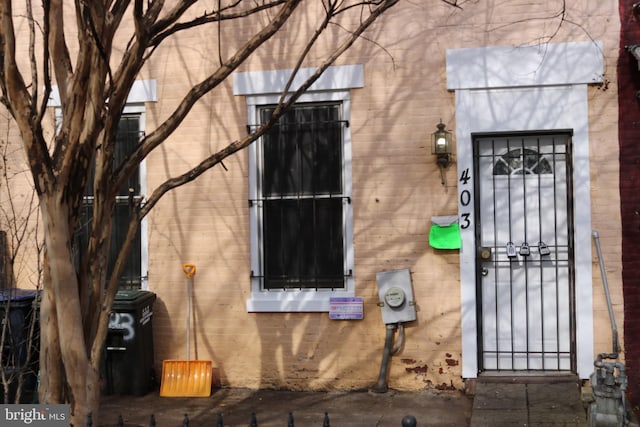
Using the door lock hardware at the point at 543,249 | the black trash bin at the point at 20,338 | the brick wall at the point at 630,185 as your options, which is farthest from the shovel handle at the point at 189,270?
the brick wall at the point at 630,185

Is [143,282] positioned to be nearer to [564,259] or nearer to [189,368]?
[189,368]

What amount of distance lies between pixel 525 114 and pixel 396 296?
2195 mm

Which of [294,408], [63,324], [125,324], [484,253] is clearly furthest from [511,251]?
[63,324]

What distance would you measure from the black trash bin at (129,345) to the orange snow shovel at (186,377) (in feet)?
0.74

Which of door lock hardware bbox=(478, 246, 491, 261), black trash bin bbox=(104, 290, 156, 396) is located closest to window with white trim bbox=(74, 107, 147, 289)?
black trash bin bbox=(104, 290, 156, 396)

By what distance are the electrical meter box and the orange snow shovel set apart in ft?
6.31

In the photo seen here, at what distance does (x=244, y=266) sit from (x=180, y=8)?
3.40m

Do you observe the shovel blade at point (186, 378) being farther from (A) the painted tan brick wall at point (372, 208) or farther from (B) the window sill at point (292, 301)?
(B) the window sill at point (292, 301)

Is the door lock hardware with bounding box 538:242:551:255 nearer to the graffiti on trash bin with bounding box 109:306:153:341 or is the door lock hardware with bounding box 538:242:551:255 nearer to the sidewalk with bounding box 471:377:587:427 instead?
the sidewalk with bounding box 471:377:587:427

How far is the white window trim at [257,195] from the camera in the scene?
7.52 m

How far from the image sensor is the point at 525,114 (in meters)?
7.15

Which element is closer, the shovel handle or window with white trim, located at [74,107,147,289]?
the shovel handle

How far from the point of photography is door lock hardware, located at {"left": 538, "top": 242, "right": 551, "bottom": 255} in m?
7.22

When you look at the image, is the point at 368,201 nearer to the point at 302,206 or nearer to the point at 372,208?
the point at 372,208
